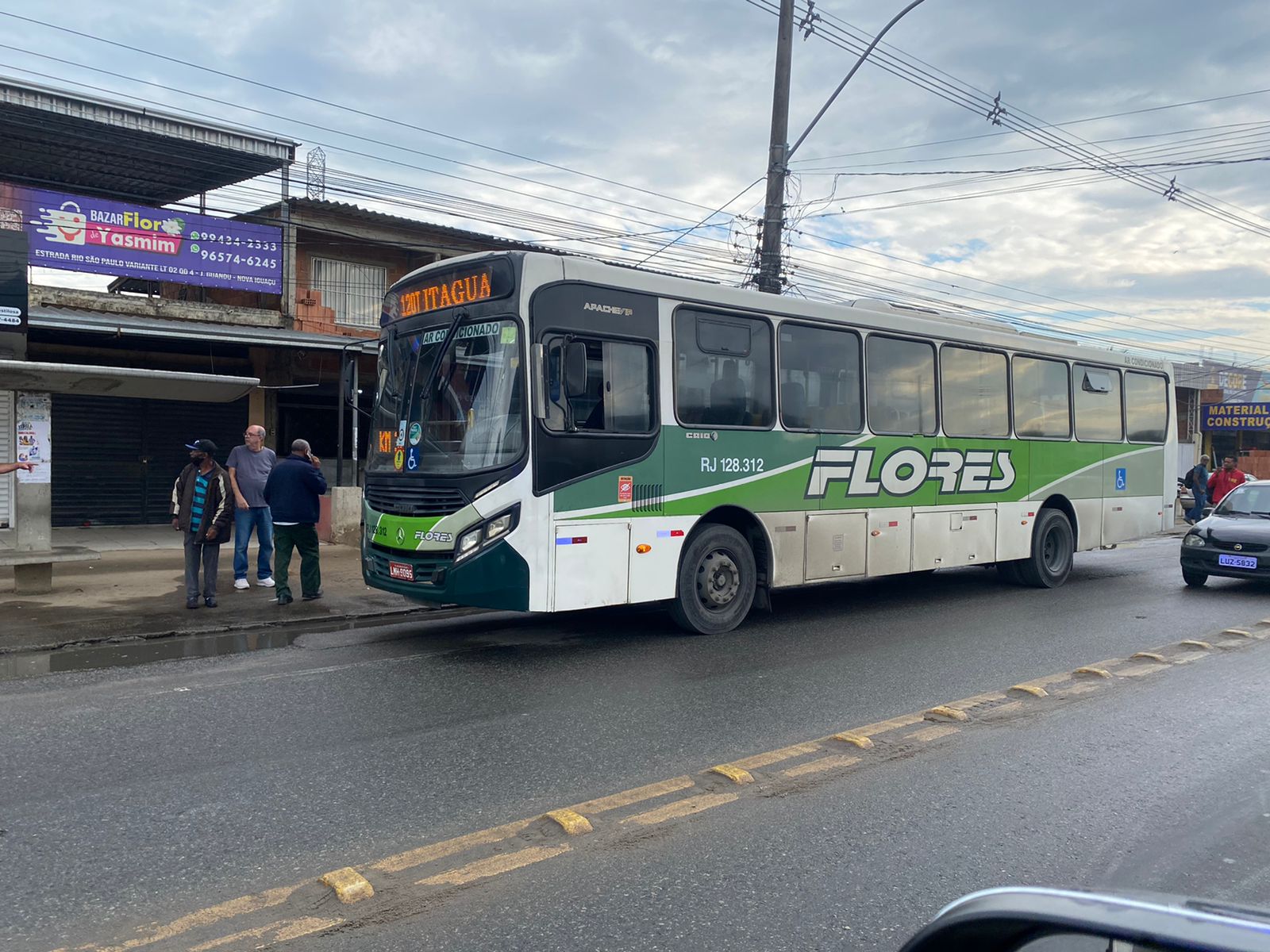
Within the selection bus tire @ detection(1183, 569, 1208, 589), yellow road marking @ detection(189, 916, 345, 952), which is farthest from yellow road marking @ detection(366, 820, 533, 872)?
bus tire @ detection(1183, 569, 1208, 589)

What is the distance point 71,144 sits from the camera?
16812 millimetres

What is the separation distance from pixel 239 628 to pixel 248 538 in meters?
2.65

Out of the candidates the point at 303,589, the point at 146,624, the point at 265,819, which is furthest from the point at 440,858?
the point at 303,589

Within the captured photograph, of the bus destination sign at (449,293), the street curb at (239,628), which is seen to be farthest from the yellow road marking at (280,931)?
the street curb at (239,628)

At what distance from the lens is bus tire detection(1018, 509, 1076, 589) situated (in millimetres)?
12828

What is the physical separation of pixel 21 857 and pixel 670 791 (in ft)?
9.45

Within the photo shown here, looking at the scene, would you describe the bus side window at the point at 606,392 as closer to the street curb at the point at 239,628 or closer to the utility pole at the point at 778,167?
the street curb at the point at 239,628

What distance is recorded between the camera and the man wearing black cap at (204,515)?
1004cm

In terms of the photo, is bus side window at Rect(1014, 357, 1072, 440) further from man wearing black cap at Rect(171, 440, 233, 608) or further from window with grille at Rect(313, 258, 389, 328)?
window with grille at Rect(313, 258, 389, 328)

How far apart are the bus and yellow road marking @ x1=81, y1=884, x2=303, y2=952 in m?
4.10

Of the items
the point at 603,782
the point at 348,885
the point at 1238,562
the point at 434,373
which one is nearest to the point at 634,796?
the point at 603,782

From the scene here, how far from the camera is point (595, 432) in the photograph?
8250 millimetres

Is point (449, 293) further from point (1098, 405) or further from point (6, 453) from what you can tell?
point (6, 453)

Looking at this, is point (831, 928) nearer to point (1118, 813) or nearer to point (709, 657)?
point (1118, 813)
